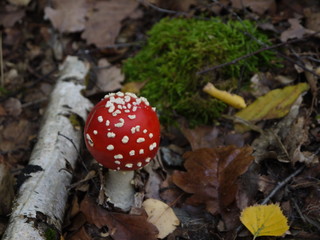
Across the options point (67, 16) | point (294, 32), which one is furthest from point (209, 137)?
point (67, 16)

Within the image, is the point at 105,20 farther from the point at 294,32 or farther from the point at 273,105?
the point at 273,105

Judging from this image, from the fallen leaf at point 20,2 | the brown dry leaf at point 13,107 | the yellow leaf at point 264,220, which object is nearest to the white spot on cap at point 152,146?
the yellow leaf at point 264,220

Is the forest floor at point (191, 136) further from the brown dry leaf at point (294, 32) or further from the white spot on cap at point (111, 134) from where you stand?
the white spot on cap at point (111, 134)

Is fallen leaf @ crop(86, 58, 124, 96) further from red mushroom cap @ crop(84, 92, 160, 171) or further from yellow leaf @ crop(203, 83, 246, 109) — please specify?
red mushroom cap @ crop(84, 92, 160, 171)

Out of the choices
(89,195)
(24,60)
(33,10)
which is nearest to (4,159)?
(89,195)

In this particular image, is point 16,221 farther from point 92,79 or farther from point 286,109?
point 286,109
